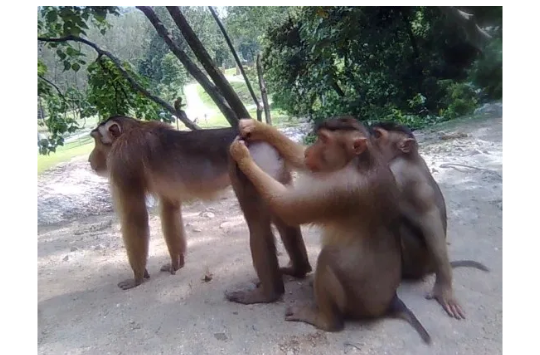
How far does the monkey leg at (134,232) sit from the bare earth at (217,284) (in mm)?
43

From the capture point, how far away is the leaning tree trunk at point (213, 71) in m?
2.32

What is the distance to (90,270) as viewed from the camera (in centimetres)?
234

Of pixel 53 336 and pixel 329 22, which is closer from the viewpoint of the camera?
pixel 53 336

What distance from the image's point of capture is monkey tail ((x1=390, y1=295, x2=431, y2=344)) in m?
2.12

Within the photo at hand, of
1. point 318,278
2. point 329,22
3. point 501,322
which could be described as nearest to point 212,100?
point 329,22

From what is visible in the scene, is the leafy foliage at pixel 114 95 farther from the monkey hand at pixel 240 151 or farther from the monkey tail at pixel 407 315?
the monkey tail at pixel 407 315

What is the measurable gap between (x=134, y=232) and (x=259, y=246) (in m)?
0.61

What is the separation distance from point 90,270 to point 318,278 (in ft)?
3.32

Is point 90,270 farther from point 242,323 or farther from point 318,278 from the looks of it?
point 318,278

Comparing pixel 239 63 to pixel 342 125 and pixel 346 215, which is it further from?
pixel 346 215

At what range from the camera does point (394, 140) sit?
230cm

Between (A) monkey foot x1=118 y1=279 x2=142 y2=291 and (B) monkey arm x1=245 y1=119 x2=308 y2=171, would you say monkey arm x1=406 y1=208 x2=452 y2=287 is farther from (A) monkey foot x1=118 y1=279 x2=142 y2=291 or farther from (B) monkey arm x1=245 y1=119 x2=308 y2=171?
(A) monkey foot x1=118 y1=279 x2=142 y2=291

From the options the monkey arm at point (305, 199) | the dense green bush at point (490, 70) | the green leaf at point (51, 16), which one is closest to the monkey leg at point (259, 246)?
the monkey arm at point (305, 199)

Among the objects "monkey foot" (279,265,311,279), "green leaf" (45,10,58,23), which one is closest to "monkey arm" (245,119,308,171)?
"monkey foot" (279,265,311,279)
